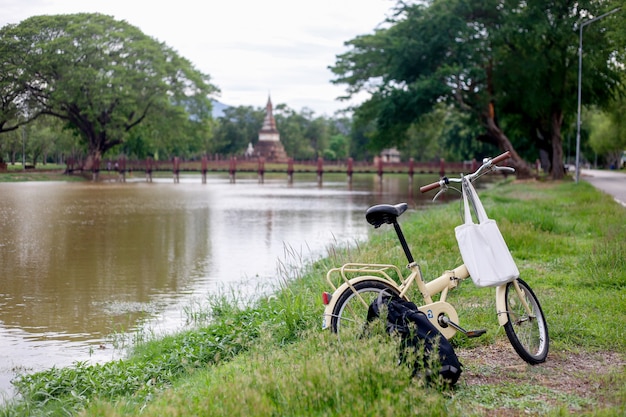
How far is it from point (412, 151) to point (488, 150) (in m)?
27.9

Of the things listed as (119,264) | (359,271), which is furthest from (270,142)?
(359,271)

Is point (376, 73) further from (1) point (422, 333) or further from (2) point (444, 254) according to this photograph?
(1) point (422, 333)

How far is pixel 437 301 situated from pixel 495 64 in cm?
3563

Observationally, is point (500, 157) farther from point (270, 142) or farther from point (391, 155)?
point (391, 155)

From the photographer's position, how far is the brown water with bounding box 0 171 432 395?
805 centimetres

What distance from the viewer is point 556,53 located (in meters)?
36.1

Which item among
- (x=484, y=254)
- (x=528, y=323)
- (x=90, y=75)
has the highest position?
(x=90, y=75)

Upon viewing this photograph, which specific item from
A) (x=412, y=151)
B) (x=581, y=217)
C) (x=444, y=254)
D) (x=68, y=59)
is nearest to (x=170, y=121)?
(x=68, y=59)

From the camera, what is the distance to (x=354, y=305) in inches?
195

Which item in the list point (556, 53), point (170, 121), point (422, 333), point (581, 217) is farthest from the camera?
point (170, 121)

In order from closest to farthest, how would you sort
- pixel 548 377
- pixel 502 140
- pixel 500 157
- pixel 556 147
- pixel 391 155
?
pixel 548 377
pixel 500 157
pixel 502 140
pixel 556 147
pixel 391 155

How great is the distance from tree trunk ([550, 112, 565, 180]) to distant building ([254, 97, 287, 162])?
177 ft

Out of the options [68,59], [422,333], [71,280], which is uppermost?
[68,59]

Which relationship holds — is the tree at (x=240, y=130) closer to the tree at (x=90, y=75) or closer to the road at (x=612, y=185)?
the tree at (x=90, y=75)
